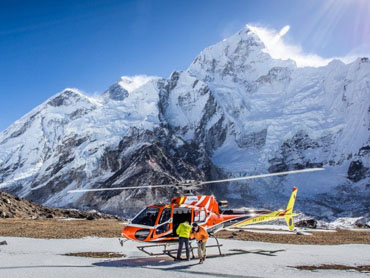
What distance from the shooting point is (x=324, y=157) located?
557 ft

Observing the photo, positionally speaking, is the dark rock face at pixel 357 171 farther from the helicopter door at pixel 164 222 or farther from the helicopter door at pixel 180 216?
the helicopter door at pixel 164 222

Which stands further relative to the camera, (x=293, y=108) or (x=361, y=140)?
(x=293, y=108)

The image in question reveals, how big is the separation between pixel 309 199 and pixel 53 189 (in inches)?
4816

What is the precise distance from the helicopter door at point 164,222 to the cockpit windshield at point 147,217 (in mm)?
297

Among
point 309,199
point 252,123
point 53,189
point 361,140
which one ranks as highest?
point 252,123

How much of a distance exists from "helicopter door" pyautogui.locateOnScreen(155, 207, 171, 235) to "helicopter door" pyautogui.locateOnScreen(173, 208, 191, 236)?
35 cm

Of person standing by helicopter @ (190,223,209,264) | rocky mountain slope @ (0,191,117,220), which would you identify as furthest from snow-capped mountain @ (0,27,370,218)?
person standing by helicopter @ (190,223,209,264)

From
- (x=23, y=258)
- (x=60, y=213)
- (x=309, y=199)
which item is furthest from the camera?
(x=309, y=199)

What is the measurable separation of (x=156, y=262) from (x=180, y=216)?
2.89 metres

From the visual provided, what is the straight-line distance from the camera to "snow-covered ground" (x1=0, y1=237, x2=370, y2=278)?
1144 cm

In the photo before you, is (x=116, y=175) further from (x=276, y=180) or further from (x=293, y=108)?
(x=293, y=108)

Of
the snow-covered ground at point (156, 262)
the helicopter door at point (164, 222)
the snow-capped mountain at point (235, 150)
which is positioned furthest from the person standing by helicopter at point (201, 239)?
the snow-capped mountain at point (235, 150)

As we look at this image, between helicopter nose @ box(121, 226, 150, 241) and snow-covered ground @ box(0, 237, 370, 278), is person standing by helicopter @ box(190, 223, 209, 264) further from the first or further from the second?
helicopter nose @ box(121, 226, 150, 241)

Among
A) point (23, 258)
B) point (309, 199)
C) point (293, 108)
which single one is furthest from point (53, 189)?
point (23, 258)
